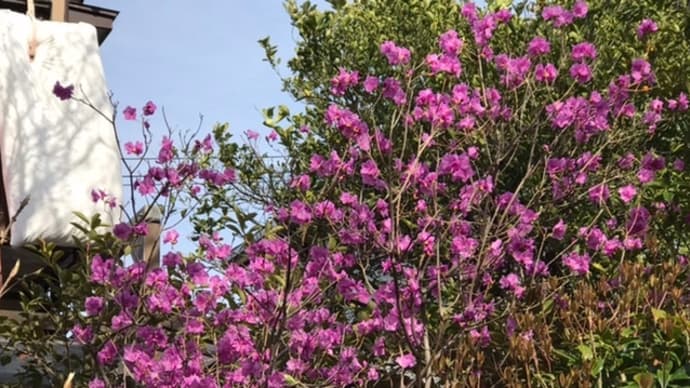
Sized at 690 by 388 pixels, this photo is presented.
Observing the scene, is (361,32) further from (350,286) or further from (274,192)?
(350,286)

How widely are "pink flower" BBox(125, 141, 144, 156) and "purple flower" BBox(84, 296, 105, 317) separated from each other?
2.65 feet

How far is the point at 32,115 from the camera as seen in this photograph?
4266 mm

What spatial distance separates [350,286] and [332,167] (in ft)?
1.99

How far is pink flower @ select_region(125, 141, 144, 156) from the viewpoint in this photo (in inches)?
201

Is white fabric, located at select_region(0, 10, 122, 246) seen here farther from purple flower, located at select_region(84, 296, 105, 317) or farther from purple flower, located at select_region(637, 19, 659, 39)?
purple flower, located at select_region(637, 19, 659, 39)

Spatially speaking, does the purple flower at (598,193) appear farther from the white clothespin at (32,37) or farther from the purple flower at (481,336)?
the white clothespin at (32,37)

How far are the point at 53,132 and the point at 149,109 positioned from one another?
0.80 metres

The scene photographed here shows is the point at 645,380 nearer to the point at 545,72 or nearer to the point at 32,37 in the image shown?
the point at 545,72

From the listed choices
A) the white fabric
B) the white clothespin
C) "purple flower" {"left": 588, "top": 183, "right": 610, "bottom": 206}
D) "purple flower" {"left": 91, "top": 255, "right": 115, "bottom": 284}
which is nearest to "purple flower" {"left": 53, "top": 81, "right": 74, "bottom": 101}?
the white fabric

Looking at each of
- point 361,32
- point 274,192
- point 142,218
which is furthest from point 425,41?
point 142,218

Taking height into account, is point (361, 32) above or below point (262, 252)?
Result: above

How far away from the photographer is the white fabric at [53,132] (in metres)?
4.10

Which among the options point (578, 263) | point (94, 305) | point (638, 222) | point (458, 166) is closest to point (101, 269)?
point (94, 305)

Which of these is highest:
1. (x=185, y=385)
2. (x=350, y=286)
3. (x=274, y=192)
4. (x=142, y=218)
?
(x=274, y=192)
